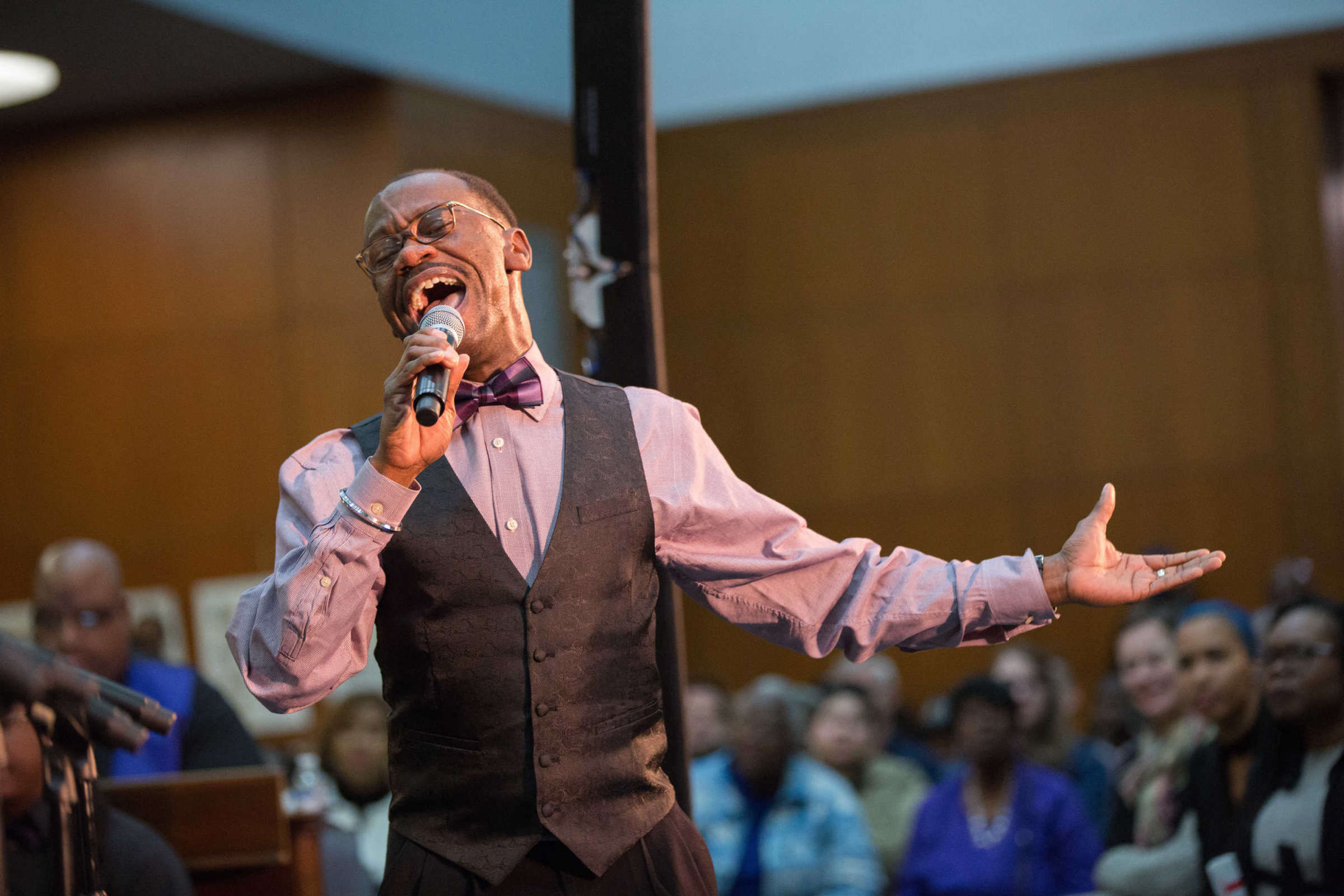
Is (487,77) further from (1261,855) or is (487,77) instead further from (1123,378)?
(1261,855)

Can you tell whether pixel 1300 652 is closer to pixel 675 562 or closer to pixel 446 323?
pixel 675 562

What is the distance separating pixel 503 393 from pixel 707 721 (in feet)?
12.3

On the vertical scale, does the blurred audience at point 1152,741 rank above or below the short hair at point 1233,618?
below

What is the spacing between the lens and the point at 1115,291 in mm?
8023

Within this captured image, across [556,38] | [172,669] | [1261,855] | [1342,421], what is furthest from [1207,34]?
[172,669]

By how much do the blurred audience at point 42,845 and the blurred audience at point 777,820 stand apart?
182cm

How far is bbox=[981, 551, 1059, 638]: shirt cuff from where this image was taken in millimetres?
1775

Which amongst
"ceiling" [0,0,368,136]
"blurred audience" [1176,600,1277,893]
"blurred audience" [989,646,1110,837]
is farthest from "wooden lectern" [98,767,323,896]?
"ceiling" [0,0,368,136]

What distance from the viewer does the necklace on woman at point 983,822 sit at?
4137mm

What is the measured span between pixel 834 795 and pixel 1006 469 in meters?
4.26

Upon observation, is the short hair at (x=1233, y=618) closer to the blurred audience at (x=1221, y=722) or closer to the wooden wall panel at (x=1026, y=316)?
the blurred audience at (x=1221, y=722)

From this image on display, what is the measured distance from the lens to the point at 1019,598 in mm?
1779

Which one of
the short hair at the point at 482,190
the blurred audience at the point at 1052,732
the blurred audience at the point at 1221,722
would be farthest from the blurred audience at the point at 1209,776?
the short hair at the point at 482,190

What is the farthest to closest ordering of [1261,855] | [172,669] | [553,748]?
[172,669] → [1261,855] → [553,748]
